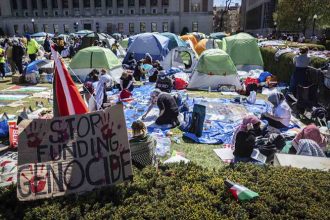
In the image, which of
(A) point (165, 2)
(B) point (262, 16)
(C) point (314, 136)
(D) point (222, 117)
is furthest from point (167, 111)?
(A) point (165, 2)

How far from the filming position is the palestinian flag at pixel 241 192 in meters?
3.05

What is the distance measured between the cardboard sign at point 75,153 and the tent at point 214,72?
9244 mm

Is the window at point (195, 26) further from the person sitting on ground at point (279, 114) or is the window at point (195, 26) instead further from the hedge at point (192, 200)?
the hedge at point (192, 200)

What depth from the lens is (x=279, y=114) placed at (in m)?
7.74

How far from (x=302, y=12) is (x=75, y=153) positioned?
34075 mm

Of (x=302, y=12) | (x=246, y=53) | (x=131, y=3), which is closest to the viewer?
(x=246, y=53)

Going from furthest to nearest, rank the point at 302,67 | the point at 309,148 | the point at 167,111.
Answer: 1. the point at 302,67
2. the point at 167,111
3. the point at 309,148

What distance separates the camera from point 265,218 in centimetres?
283

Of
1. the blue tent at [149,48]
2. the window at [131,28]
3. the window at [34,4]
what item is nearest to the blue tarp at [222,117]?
the blue tent at [149,48]

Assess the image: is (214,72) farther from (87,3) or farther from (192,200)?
(87,3)

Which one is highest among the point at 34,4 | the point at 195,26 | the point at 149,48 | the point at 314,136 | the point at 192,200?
the point at 34,4

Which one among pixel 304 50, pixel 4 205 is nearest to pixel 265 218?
pixel 4 205

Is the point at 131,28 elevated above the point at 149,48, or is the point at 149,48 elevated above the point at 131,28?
the point at 131,28

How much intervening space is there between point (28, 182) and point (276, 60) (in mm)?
12989
